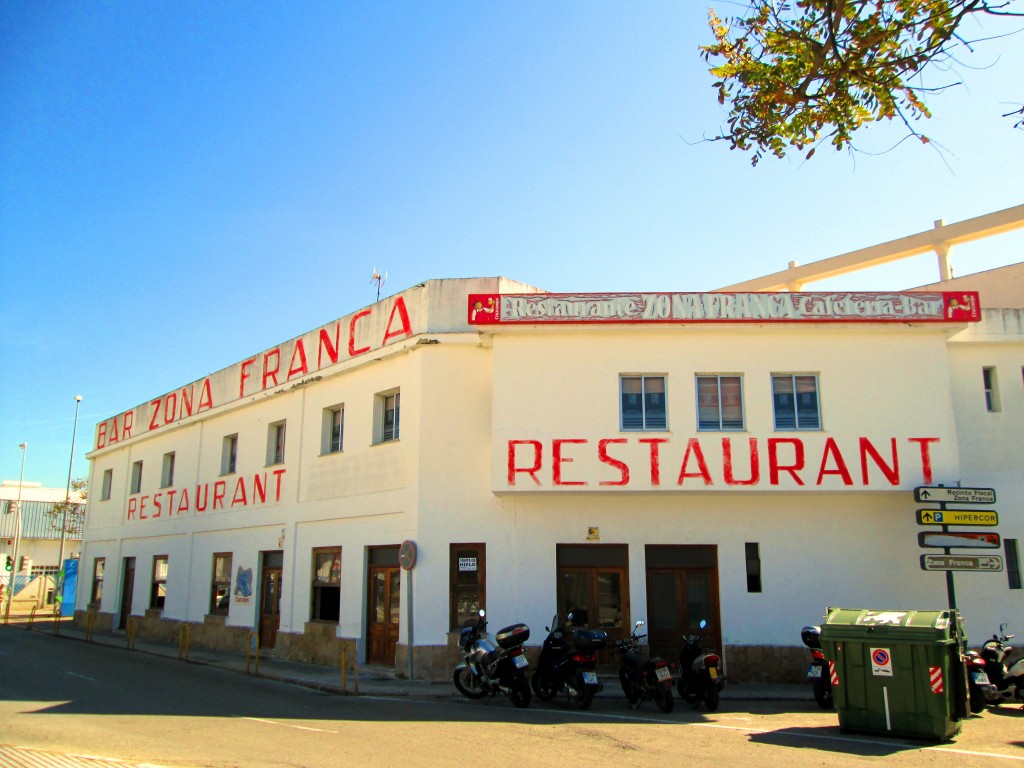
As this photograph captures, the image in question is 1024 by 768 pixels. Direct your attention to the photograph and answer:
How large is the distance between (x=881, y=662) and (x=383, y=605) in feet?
34.0

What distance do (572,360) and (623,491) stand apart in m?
2.72

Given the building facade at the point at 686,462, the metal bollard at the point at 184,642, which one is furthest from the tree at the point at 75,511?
the building facade at the point at 686,462

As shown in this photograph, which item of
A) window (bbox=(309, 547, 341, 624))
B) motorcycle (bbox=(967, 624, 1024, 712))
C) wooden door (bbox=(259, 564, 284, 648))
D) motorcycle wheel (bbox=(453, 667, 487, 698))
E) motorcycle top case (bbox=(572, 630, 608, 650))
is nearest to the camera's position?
motorcycle (bbox=(967, 624, 1024, 712))

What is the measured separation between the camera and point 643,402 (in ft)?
53.8

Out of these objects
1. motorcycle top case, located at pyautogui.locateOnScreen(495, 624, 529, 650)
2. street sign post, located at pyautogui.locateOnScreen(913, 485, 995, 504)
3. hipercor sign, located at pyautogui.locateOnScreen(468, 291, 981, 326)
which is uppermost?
hipercor sign, located at pyautogui.locateOnScreen(468, 291, 981, 326)

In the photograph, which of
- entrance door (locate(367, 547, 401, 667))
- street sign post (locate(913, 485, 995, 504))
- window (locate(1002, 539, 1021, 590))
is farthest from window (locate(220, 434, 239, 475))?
window (locate(1002, 539, 1021, 590))

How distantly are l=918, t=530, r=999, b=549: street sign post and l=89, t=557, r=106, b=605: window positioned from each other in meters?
29.0

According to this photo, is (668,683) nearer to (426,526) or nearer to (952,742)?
(952,742)

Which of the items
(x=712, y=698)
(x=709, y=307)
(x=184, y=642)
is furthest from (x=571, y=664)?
(x=184, y=642)

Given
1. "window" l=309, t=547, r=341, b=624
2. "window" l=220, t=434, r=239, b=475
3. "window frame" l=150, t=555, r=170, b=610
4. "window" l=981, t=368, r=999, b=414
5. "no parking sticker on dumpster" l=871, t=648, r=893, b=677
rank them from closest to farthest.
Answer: "no parking sticker on dumpster" l=871, t=648, r=893, b=677 < "window" l=981, t=368, r=999, b=414 < "window" l=309, t=547, r=341, b=624 < "window" l=220, t=434, r=239, b=475 < "window frame" l=150, t=555, r=170, b=610

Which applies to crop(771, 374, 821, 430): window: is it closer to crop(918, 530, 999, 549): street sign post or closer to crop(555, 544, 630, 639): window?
crop(918, 530, 999, 549): street sign post

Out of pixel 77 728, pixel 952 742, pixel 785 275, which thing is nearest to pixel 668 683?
pixel 952 742

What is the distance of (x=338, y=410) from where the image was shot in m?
20.6

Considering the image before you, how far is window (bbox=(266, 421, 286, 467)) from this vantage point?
A: 73.6 feet
